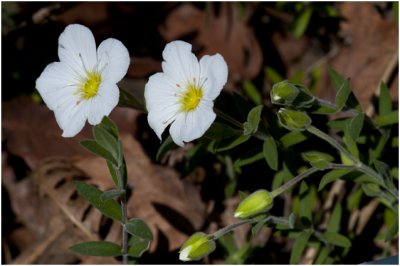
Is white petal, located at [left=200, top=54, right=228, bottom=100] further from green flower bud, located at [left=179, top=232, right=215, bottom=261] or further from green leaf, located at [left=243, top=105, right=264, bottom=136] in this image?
green flower bud, located at [left=179, top=232, right=215, bottom=261]

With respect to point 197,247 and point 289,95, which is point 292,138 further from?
point 197,247

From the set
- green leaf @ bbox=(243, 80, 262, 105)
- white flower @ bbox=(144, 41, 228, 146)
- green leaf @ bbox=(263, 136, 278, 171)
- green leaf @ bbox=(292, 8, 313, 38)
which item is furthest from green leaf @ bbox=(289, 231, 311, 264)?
→ green leaf @ bbox=(292, 8, 313, 38)

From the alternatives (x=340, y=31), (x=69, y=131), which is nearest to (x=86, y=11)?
(x=340, y=31)

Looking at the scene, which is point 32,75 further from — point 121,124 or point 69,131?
point 69,131

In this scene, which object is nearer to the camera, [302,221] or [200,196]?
[302,221]

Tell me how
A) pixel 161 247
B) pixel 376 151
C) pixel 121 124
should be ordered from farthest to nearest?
pixel 121 124 < pixel 161 247 < pixel 376 151

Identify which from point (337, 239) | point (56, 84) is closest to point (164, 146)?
point (56, 84)
